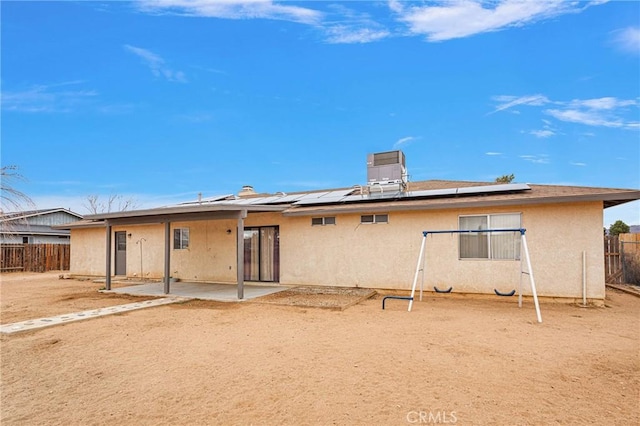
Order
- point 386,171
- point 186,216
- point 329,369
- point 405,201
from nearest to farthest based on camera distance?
point 329,369, point 405,201, point 186,216, point 386,171

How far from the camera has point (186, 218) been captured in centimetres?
1073

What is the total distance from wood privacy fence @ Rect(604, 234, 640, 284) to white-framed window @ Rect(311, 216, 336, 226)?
381 inches

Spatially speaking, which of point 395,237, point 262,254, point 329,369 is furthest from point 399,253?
point 329,369

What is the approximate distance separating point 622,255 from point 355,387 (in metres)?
13.2

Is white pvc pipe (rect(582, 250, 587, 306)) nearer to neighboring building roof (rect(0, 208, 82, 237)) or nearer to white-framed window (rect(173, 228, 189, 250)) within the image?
white-framed window (rect(173, 228, 189, 250))

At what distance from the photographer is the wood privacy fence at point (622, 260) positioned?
39.4ft

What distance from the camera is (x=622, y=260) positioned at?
12320mm

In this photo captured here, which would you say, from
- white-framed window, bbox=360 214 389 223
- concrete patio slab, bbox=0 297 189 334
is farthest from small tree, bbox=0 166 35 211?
white-framed window, bbox=360 214 389 223

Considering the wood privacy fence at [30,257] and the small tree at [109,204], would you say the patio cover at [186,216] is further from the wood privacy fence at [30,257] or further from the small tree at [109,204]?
the small tree at [109,204]

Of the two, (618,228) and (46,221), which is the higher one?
(46,221)

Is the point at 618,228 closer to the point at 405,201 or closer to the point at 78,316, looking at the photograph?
the point at 405,201

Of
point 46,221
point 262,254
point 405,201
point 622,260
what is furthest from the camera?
point 46,221

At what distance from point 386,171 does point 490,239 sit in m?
3.96

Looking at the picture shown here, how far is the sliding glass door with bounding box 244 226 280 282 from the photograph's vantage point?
12398 millimetres
